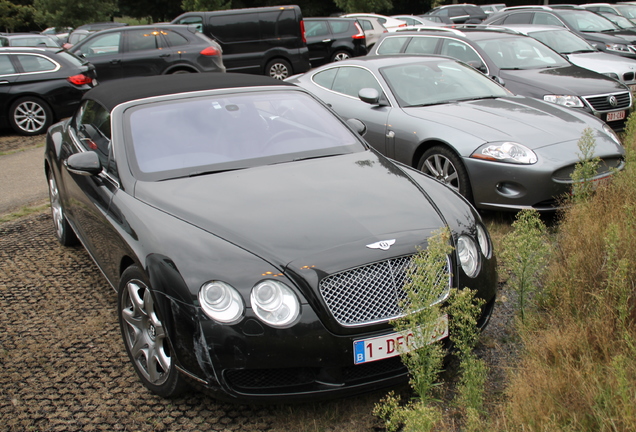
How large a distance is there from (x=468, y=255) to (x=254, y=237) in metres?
1.14

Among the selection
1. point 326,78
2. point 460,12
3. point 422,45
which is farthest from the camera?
point 460,12

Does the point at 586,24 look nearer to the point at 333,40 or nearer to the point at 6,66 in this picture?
the point at 333,40

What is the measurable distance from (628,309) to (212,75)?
3492 mm

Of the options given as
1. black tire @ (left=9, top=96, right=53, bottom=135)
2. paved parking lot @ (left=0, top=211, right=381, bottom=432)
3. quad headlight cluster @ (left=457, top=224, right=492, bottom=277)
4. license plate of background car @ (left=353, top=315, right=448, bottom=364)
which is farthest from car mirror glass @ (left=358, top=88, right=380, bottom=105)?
black tire @ (left=9, top=96, right=53, bottom=135)

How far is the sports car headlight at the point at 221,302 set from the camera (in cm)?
280

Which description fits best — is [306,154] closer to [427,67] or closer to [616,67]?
[427,67]

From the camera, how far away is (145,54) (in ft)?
45.6

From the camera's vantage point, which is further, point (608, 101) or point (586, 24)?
point (586, 24)

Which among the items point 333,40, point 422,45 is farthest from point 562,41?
point 333,40

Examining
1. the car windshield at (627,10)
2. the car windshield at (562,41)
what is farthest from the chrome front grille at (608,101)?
the car windshield at (627,10)

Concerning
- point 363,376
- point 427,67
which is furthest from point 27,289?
point 427,67

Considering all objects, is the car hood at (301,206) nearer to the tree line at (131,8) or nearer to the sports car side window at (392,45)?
the sports car side window at (392,45)

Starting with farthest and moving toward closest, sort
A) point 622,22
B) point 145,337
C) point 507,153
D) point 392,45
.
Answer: point 622,22, point 392,45, point 507,153, point 145,337

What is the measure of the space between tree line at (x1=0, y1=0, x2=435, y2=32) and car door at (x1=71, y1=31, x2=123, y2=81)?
28.4m
